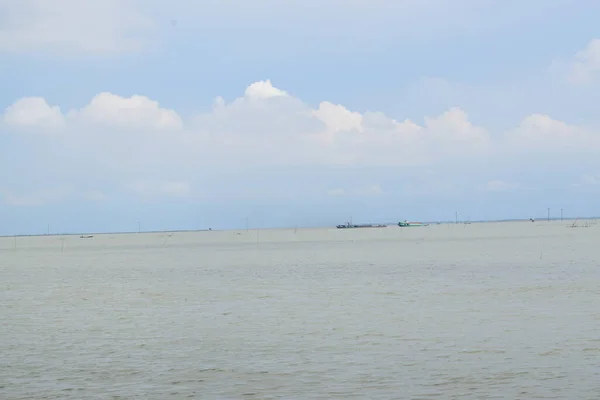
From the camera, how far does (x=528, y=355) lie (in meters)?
23.7

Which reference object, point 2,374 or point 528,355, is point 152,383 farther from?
point 528,355

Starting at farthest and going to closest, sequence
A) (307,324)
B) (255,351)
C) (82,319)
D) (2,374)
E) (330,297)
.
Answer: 1. (330,297)
2. (82,319)
3. (307,324)
4. (255,351)
5. (2,374)

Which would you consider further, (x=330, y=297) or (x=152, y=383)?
(x=330, y=297)

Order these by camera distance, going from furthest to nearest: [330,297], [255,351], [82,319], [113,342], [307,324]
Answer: [330,297], [82,319], [307,324], [113,342], [255,351]

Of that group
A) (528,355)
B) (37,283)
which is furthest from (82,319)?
(37,283)

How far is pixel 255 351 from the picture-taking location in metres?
26.0

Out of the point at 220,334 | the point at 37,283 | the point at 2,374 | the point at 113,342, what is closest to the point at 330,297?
the point at 220,334

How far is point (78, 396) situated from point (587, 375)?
584 inches

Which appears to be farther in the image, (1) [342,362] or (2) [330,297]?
(2) [330,297]

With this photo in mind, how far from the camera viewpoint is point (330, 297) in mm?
44094

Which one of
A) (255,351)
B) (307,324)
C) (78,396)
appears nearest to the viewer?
(78,396)

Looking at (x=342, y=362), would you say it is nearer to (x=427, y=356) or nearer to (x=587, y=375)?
(x=427, y=356)

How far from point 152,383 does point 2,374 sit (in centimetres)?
560

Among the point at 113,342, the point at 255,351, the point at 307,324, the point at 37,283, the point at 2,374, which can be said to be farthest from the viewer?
the point at 37,283
